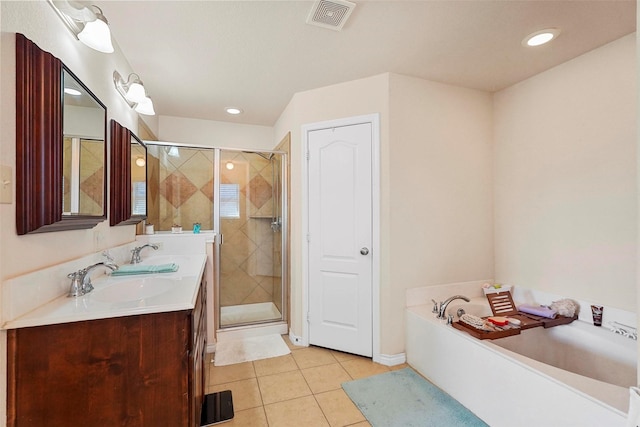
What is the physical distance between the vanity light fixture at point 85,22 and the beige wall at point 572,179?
2989 mm

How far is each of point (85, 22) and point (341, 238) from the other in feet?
6.83

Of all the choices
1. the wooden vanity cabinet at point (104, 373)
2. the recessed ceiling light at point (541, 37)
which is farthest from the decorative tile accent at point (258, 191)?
the recessed ceiling light at point (541, 37)

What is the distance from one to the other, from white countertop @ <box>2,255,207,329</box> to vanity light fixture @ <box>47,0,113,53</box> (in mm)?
1179

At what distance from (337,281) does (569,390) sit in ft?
5.26

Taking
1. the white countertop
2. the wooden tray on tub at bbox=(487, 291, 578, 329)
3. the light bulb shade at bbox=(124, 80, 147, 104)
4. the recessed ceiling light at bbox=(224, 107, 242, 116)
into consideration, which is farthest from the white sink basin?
the wooden tray on tub at bbox=(487, 291, 578, 329)

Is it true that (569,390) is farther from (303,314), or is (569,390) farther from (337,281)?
(303,314)

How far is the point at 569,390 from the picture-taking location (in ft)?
4.31

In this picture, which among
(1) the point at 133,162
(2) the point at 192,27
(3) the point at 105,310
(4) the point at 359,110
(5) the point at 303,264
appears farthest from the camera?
(5) the point at 303,264

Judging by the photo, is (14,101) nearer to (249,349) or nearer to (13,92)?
(13,92)

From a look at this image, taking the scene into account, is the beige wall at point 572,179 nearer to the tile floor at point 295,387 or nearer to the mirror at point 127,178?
the tile floor at point 295,387

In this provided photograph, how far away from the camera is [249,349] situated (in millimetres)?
2617

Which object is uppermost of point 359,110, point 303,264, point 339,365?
point 359,110

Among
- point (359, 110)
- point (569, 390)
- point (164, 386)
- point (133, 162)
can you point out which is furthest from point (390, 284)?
point (133, 162)

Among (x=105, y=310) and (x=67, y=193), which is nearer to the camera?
(x=105, y=310)
